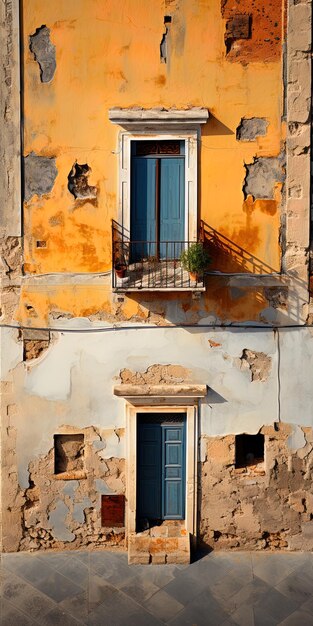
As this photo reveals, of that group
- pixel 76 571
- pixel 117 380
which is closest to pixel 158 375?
pixel 117 380

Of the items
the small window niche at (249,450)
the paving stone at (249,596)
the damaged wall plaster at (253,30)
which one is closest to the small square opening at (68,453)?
the small window niche at (249,450)

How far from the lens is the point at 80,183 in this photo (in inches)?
339

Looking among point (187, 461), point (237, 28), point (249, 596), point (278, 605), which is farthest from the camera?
point (187, 461)

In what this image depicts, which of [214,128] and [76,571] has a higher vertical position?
[214,128]

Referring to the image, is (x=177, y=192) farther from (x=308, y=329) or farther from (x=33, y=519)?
(x=33, y=519)

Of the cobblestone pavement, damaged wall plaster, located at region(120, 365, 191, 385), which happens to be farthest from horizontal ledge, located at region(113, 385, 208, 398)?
→ the cobblestone pavement

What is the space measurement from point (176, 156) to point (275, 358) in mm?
3322

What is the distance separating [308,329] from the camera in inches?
343

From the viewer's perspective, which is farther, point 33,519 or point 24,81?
point 33,519

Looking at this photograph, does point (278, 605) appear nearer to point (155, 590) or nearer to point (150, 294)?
point (155, 590)

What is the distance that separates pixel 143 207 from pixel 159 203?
9.6 inches

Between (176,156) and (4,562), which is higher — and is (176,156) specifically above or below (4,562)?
above

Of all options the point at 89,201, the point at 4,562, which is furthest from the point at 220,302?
the point at 4,562

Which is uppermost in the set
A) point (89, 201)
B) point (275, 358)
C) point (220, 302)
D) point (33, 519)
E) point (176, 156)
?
point (176, 156)
